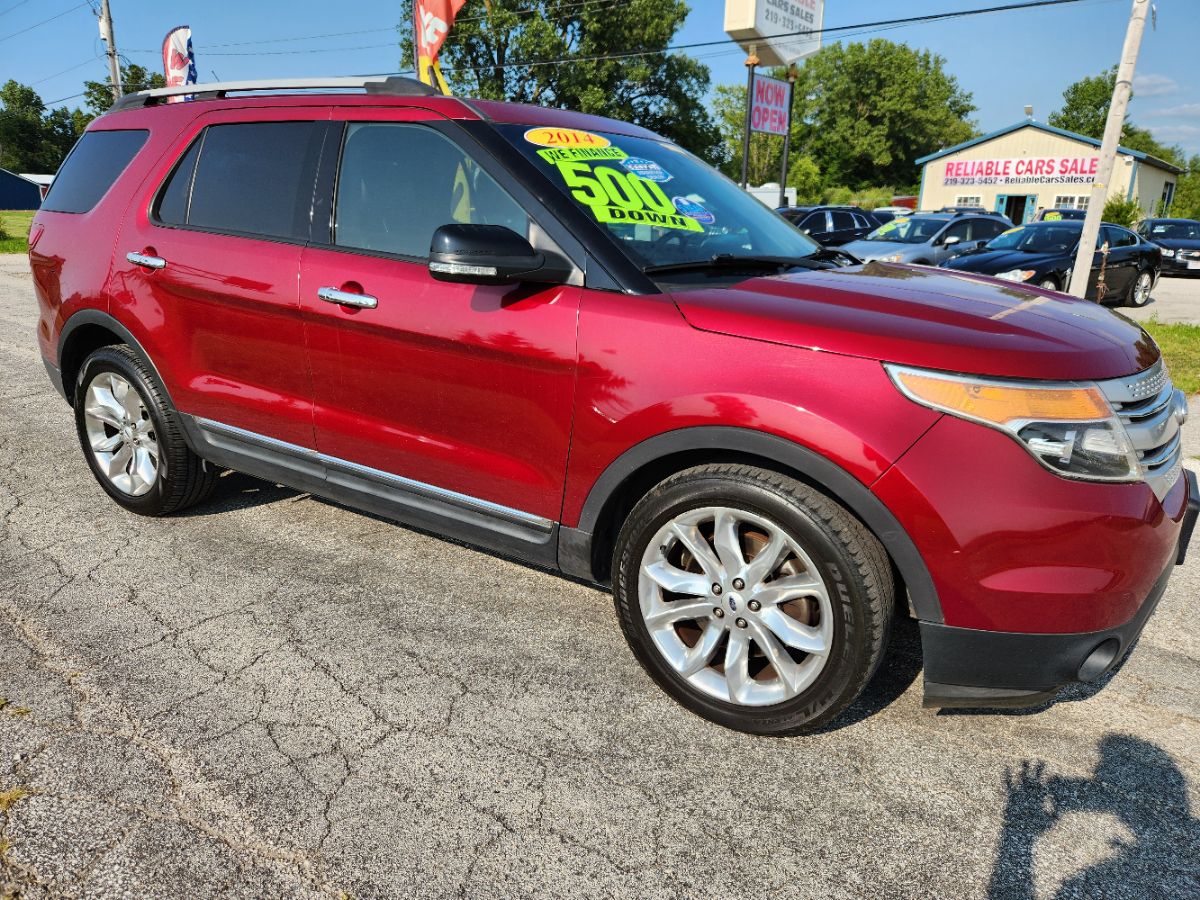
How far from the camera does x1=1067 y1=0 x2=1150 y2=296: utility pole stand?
11719mm

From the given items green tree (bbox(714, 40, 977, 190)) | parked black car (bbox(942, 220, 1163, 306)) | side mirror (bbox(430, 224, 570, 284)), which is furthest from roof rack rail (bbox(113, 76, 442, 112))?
green tree (bbox(714, 40, 977, 190))

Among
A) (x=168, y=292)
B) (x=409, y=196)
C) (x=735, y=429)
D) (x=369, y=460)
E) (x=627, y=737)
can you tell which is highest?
(x=409, y=196)

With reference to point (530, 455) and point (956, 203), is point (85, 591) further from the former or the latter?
point (956, 203)

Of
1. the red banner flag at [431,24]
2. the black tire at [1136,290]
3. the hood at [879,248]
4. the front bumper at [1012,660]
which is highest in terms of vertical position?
the red banner flag at [431,24]

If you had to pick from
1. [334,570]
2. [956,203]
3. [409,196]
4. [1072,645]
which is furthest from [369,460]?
[956,203]

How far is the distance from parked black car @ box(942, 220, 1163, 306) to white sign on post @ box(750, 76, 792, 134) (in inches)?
694

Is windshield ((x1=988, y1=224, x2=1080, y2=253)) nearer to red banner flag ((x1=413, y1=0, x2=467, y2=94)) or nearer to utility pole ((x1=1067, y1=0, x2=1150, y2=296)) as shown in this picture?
utility pole ((x1=1067, y1=0, x2=1150, y2=296))

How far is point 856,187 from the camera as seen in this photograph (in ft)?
261

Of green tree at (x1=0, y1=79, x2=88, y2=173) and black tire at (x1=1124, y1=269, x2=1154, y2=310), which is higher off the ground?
green tree at (x1=0, y1=79, x2=88, y2=173)

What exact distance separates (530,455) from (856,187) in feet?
276

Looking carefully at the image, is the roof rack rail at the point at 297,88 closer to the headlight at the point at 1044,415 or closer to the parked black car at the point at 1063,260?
the headlight at the point at 1044,415

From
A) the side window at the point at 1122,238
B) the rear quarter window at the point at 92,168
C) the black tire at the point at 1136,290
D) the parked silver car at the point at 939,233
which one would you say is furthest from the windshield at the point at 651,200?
the black tire at the point at 1136,290

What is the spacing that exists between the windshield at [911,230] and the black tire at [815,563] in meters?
13.8

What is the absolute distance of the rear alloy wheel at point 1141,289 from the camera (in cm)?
1505
